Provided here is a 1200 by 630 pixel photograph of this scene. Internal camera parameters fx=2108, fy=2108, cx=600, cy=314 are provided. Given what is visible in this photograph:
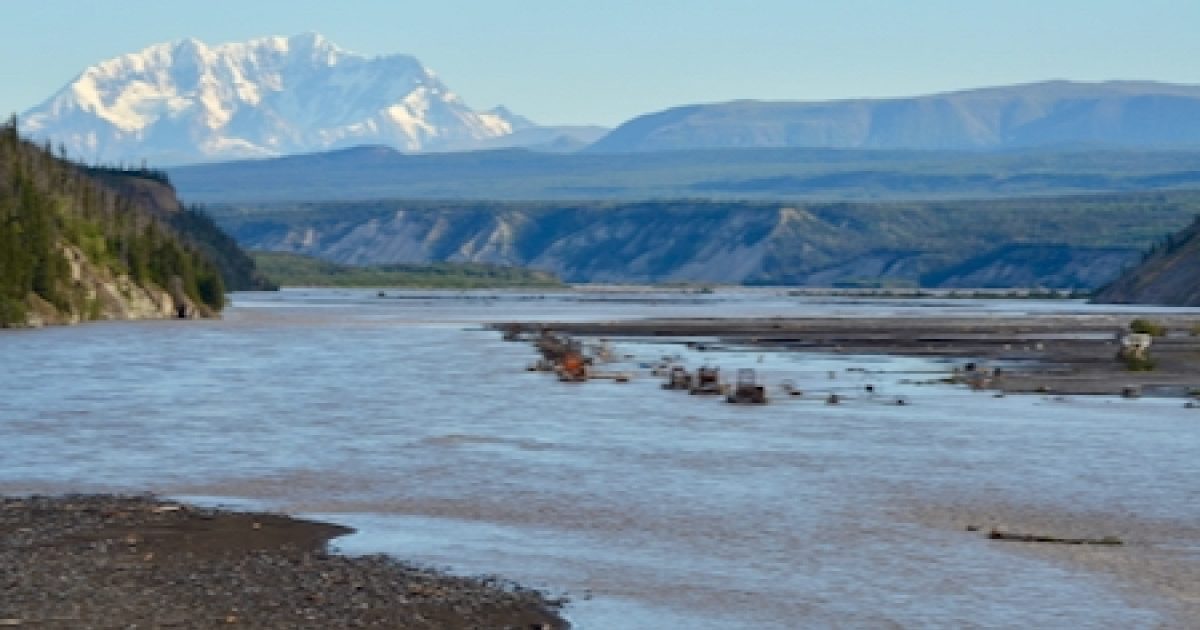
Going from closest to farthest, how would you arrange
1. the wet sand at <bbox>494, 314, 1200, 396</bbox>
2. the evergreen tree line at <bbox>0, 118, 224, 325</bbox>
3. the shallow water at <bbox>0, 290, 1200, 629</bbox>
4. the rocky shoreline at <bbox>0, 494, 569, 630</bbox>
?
the rocky shoreline at <bbox>0, 494, 569, 630</bbox> < the shallow water at <bbox>0, 290, 1200, 629</bbox> < the wet sand at <bbox>494, 314, 1200, 396</bbox> < the evergreen tree line at <bbox>0, 118, 224, 325</bbox>

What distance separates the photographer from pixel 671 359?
337ft

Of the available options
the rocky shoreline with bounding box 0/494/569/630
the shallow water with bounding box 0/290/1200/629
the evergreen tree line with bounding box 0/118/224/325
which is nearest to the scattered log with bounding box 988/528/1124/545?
the shallow water with bounding box 0/290/1200/629

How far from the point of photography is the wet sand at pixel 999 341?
8756 centimetres

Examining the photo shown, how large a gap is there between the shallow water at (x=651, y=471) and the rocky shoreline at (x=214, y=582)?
158 cm

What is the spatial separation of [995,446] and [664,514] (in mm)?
17995

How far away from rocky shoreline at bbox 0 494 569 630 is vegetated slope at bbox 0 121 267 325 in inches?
3849

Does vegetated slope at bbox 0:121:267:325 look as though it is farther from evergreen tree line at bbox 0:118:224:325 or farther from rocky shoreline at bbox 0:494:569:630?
rocky shoreline at bbox 0:494:569:630

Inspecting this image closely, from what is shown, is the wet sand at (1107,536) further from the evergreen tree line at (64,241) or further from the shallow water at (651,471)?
the evergreen tree line at (64,241)

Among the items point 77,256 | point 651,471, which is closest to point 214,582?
point 651,471

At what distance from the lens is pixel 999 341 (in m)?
124

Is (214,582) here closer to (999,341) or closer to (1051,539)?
(1051,539)

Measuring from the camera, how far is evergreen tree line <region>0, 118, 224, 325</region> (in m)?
138

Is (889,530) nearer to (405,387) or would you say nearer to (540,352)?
(405,387)

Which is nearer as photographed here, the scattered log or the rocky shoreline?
the rocky shoreline
